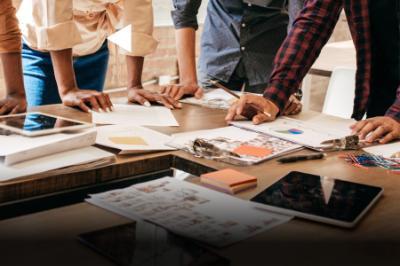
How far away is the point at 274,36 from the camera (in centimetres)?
226

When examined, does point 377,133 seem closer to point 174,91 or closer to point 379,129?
point 379,129

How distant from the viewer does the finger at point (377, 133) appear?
4.68 ft

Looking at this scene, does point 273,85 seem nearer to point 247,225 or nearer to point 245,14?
point 245,14

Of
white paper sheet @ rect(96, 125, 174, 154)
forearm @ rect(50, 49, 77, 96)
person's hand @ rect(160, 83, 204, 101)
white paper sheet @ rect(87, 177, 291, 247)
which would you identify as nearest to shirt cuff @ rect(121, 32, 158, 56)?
person's hand @ rect(160, 83, 204, 101)

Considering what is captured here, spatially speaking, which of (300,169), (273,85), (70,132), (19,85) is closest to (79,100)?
(19,85)

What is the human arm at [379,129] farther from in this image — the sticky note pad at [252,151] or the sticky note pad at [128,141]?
the sticky note pad at [128,141]

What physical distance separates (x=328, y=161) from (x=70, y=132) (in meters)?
0.59

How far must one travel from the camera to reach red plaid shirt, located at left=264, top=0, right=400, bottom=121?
5.62 feet

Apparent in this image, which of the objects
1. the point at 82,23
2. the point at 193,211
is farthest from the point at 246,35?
the point at 193,211

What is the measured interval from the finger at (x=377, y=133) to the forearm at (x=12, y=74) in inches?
40.7

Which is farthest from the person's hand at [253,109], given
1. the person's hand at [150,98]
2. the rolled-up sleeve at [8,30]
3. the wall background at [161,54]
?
the wall background at [161,54]

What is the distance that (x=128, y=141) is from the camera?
4.23 feet

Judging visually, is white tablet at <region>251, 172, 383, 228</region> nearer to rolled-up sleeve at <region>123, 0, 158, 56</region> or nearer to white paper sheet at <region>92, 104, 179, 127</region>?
white paper sheet at <region>92, 104, 179, 127</region>

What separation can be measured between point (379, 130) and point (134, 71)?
2.96ft
